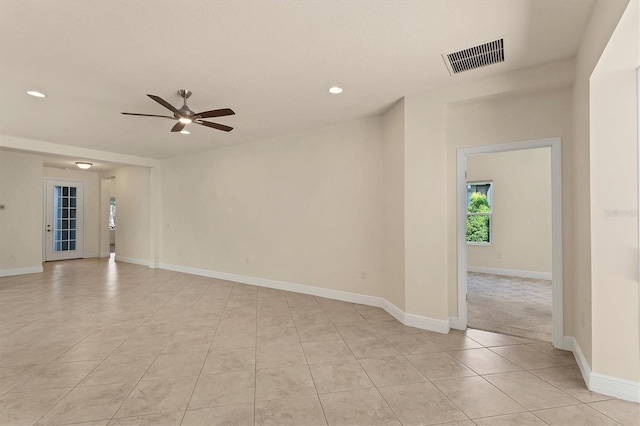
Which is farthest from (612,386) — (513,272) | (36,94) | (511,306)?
(36,94)

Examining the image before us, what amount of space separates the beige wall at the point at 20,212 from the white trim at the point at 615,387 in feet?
32.3

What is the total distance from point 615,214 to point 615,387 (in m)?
1.26

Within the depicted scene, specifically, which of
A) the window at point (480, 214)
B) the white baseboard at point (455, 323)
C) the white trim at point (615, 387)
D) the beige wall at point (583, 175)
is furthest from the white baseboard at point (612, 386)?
the window at point (480, 214)

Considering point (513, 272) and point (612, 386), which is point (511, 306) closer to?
point (612, 386)

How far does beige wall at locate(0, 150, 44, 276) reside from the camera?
6.52m

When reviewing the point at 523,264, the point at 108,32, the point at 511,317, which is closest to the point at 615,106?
the point at 511,317

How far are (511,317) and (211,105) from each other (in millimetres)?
4860

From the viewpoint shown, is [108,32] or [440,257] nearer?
[108,32]

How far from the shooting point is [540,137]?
308cm

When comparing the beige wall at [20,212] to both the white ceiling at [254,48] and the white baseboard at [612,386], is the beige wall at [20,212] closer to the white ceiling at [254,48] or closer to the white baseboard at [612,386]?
the white ceiling at [254,48]

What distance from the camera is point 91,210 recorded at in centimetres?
927

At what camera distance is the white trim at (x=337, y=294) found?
3477mm

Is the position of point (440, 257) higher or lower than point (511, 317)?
higher

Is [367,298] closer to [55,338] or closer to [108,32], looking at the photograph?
[55,338]
